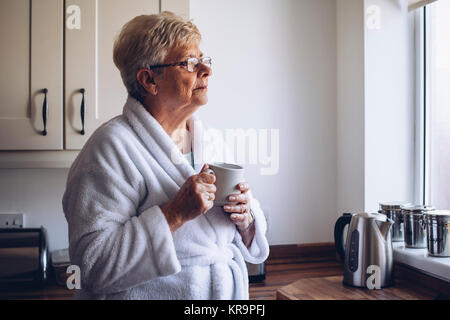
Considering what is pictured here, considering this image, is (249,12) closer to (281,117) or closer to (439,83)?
(281,117)

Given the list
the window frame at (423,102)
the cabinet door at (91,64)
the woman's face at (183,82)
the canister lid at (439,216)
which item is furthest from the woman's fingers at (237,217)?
the window frame at (423,102)

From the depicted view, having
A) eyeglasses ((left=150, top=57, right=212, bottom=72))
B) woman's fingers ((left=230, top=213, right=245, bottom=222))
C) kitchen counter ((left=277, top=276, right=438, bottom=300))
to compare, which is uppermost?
eyeglasses ((left=150, top=57, right=212, bottom=72))

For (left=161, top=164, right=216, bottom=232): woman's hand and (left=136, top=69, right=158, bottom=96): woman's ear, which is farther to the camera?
(left=136, top=69, right=158, bottom=96): woman's ear

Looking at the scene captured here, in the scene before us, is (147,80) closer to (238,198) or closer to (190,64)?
(190,64)

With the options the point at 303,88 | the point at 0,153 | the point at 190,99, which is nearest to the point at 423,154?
the point at 303,88

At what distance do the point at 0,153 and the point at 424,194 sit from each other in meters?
1.52

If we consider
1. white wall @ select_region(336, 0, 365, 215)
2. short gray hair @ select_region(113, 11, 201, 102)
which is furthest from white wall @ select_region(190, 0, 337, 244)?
short gray hair @ select_region(113, 11, 201, 102)

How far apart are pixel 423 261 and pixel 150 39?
985mm

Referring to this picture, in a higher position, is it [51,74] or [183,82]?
[51,74]

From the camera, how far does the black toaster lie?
1607 millimetres

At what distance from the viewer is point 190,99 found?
38.4 inches

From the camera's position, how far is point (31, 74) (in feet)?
5.01

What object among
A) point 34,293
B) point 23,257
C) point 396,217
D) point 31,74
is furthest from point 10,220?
point 396,217

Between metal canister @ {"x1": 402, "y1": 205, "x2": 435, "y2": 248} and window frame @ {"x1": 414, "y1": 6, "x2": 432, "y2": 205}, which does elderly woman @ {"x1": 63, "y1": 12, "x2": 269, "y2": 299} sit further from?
window frame @ {"x1": 414, "y1": 6, "x2": 432, "y2": 205}
